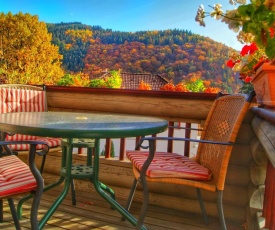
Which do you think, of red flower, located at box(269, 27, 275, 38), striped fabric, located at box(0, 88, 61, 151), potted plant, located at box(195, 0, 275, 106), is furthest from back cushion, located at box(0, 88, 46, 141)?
red flower, located at box(269, 27, 275, 38)

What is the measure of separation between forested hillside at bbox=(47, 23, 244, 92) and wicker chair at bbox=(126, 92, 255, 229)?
844 centimetres

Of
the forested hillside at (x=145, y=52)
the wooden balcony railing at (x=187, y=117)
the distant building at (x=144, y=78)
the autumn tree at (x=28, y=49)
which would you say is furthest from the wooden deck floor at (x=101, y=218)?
the autumn tree at (x=28, y=49)

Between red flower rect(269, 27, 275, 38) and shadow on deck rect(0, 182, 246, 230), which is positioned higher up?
red flower rect(269, 27, 275, 38)

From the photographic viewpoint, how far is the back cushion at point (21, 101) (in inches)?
115

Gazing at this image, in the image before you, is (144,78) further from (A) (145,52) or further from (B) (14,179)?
(B) (14,179)

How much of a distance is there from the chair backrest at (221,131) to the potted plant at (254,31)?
6.9 inches

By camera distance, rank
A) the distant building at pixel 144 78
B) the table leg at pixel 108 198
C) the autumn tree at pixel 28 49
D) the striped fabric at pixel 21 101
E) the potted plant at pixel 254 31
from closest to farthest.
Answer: the potted plant at pixel 254 31, the table leg at pixel 108 198, the striped fabric at pixel 21 101, the distant building at pixel 144 78, the autumn tree at pixel 28 49

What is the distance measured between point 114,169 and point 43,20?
3734cm

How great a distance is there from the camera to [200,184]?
1825mm

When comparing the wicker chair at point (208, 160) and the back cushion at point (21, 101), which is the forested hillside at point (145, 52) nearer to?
the back cushion at point (21, 101)

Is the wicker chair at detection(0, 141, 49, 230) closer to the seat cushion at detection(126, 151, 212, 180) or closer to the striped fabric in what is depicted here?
the seat cushion at detection(126, 151, 212, 180)

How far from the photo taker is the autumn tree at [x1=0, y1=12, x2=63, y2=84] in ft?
110

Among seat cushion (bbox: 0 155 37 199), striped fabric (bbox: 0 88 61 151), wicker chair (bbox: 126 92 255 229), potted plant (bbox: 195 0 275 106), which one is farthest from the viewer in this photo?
striped fabric (bbox: 0 88 61 151)

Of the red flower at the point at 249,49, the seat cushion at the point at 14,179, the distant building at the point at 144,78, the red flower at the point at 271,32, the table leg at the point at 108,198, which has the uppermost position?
the red flower at the point at 271,32
